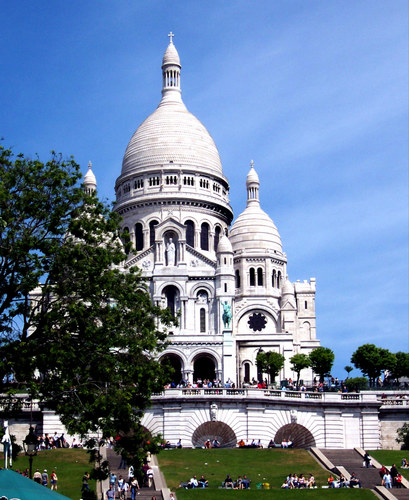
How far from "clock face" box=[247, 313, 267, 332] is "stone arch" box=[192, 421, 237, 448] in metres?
36.4

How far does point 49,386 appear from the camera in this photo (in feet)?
116

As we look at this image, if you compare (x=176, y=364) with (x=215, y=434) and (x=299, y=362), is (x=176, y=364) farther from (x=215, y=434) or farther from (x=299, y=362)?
(x=215, y=434)

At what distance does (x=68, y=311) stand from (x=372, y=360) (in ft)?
164

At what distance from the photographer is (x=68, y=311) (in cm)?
3628

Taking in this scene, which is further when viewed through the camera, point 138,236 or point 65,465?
point 138,236

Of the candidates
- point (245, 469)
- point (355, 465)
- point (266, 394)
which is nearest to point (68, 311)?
point (245, 469)

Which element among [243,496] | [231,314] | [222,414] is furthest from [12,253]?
[231,314]

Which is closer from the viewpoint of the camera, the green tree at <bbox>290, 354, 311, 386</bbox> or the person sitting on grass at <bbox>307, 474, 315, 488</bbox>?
the person sitting on grass at <bbox>307, 474, 315, 488</bbox>

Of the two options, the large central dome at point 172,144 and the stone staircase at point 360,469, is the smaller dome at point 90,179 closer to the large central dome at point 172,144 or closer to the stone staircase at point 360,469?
the large central dome at point 172,144

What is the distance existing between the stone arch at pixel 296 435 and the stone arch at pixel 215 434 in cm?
284

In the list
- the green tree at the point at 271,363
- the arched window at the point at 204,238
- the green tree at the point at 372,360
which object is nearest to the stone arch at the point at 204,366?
the green tree at the point at 271,363

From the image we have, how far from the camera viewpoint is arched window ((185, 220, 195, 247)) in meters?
101

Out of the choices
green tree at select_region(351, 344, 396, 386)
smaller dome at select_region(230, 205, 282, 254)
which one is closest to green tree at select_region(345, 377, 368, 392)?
green tree at select_region(351, 344, 396, 386)

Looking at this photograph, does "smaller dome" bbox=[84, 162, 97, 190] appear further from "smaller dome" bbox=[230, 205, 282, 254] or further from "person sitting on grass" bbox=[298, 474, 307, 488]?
"person sitting on grass" bbox=[298, 474, 307, 488]
